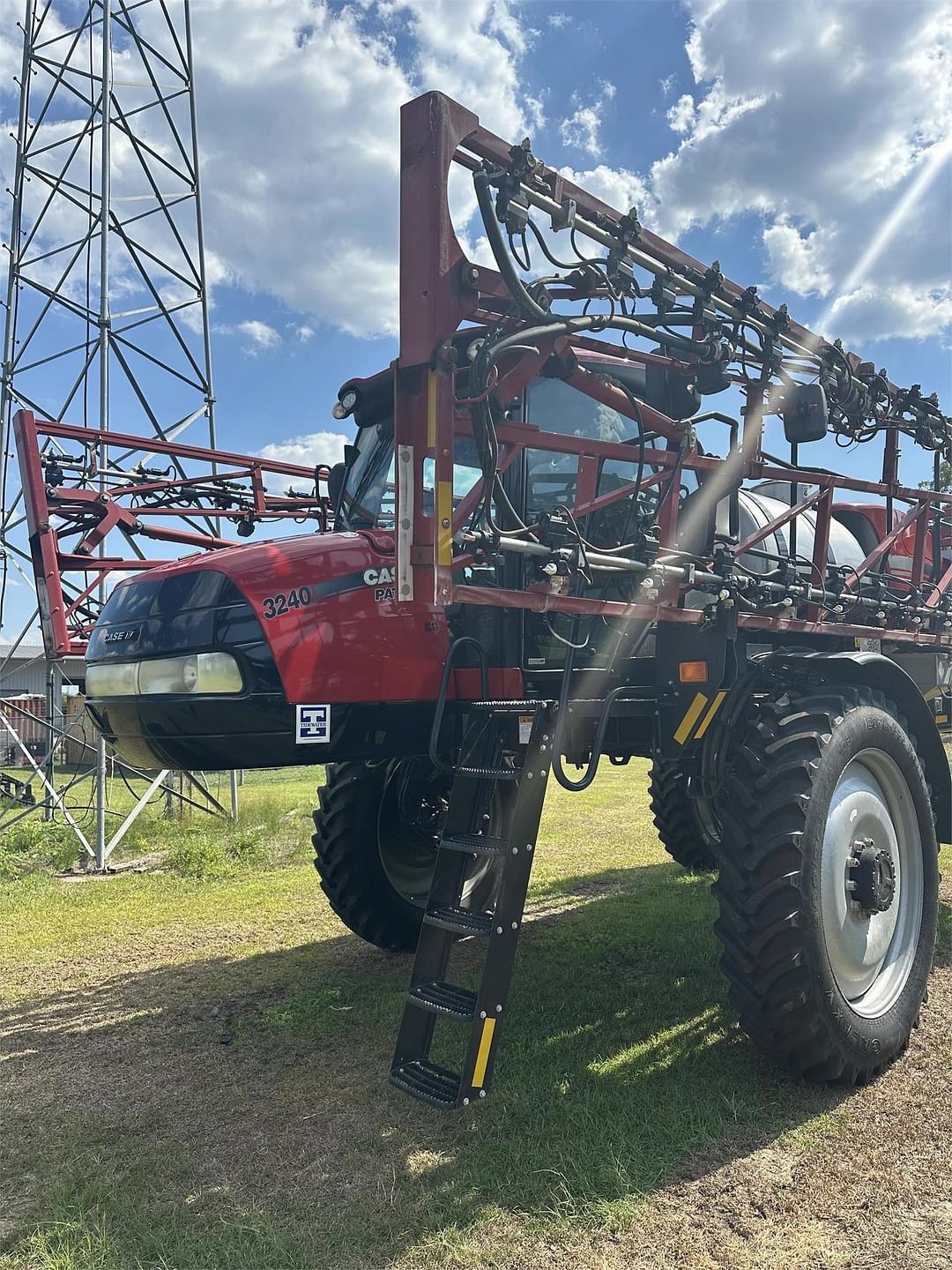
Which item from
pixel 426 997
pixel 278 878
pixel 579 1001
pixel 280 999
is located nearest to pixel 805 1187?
pixel 426 997

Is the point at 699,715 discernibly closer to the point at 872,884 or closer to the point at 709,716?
the point at 709,716

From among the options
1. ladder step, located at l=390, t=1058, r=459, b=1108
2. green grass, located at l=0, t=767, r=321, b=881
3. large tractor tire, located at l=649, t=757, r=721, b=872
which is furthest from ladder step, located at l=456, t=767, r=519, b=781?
green grass, located at l=0, t=767, r=321, b=881

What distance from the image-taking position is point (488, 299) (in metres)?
3.38

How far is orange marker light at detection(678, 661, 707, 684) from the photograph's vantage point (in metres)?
3.87

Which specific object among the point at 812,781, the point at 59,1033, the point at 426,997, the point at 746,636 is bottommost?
the point at 59,1033

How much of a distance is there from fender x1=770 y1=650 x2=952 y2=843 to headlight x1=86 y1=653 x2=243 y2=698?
2.34 m

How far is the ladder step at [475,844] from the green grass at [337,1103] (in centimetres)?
96

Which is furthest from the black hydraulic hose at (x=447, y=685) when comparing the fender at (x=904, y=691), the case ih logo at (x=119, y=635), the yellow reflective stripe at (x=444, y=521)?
the fender at (x=904, y=691)

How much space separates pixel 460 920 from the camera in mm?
3312

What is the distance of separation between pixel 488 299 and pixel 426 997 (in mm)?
2545

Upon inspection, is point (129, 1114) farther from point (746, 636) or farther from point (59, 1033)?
point (746, 636)

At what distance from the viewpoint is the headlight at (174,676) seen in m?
3.29

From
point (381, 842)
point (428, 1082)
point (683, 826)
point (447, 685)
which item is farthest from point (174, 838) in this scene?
point (428, 1082)

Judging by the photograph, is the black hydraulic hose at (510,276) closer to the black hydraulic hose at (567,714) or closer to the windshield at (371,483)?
the black hydraulic hose at (567,714)
